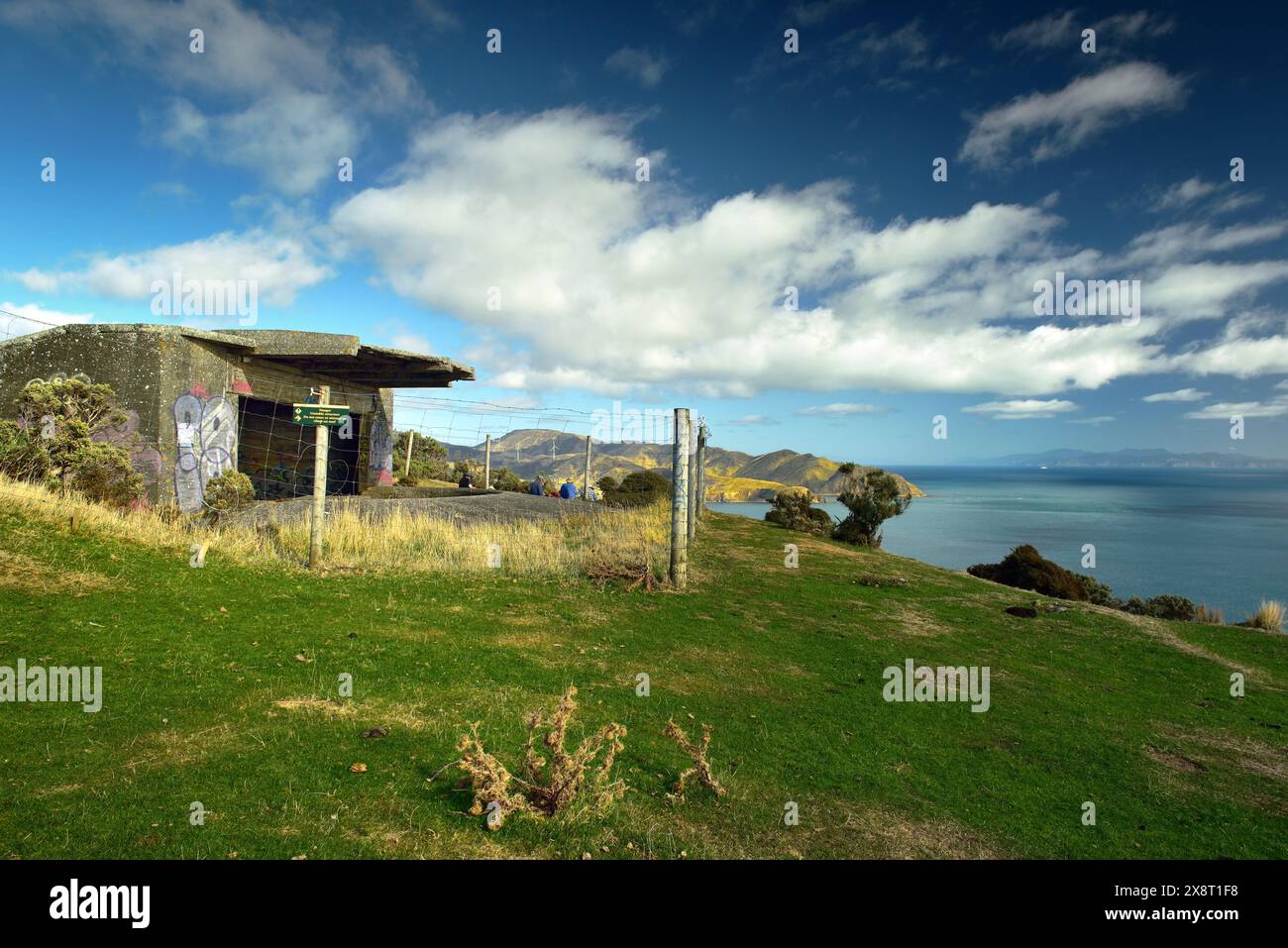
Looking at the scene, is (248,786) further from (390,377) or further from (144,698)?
(390,377)

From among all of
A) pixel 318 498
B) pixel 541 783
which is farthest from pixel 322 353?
pixel 541 783

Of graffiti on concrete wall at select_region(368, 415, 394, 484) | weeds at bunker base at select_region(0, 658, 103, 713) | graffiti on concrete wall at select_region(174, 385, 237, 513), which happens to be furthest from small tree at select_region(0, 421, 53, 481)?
graffiti on concrete wall at select_region(368, 415, 394, 484)

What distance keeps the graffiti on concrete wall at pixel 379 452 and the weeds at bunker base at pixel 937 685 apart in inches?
885

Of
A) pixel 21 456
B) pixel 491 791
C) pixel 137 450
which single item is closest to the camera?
pixel 491 791

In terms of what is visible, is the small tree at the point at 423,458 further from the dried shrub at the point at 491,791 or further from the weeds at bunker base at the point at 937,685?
the dried shrub at the point at 491,791

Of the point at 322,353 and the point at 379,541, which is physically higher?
the point at 322,353

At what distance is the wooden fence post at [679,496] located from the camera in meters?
11.2

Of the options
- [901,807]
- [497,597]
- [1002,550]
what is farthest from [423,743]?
[1002,550]

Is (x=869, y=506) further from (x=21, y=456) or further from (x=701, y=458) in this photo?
(x=21, y=456)

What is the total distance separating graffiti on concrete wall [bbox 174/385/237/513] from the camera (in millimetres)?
15898

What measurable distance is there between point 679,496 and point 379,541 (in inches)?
217

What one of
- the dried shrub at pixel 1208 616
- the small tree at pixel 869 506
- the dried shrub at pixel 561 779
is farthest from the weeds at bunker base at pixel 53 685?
the dried shrub at pixel 1208 616

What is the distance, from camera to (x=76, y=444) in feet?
43.7
